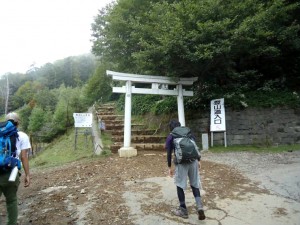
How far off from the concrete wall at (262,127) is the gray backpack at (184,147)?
20.8 feet

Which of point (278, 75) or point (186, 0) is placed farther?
point (278, 75)

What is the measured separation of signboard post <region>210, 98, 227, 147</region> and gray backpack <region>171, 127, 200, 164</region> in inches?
233

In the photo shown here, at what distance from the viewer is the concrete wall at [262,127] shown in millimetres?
9570

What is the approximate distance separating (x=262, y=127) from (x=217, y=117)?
1.72 m

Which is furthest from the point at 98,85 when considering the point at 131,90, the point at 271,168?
the point at 271,168

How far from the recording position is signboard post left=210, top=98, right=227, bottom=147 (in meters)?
9.49

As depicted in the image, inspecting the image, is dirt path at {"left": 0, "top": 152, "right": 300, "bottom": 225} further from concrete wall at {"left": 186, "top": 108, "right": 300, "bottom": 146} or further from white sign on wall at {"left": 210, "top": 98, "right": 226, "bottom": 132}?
white sign on wall at {"left": 210, "top": 98, "right": 226, "bottom": 132}

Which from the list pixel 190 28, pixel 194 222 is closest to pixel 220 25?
pixel 190 28

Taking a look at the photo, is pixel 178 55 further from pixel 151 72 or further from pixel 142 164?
pixel 142 164

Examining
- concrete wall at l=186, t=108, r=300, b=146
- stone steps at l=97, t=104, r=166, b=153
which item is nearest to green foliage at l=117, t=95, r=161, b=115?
stone steps at l=97, t=104, r=166, b=153

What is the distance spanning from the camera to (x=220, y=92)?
10.6 meters

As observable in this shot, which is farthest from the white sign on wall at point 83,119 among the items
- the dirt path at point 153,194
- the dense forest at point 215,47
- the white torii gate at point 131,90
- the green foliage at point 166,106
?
the dirt path at point 153,194

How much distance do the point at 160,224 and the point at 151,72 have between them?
282 inches

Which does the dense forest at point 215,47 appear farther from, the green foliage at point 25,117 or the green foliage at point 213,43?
the green foliage at point 25,117
